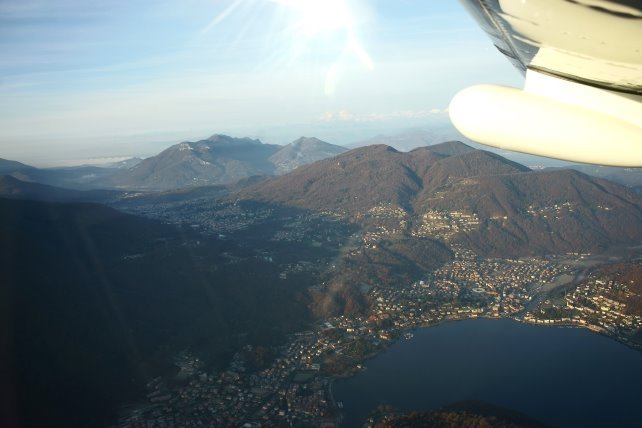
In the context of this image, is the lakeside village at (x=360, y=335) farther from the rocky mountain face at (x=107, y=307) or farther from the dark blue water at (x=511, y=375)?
the rocky mountain face at (x=107, y=307)

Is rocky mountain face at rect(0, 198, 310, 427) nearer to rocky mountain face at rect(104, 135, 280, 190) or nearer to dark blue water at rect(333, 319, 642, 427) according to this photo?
dark blue water at rect(333, 319, 642, 427)

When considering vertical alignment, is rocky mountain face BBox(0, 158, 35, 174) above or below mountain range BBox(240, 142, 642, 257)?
above

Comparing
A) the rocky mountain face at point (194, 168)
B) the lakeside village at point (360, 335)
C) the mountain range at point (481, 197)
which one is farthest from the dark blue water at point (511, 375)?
the rocky mountain face at point (194, 168)

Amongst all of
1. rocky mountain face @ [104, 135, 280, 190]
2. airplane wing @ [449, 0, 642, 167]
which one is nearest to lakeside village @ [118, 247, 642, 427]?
airplane wing @ [449, 0, 642, 167]

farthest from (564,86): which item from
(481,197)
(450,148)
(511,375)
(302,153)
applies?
(302,153)

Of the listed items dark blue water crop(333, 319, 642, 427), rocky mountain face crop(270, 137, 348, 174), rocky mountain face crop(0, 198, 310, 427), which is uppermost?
rocky mountain face crop(270, 137, 348, 174)

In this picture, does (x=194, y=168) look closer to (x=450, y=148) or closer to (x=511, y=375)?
(x=450, y=148)
